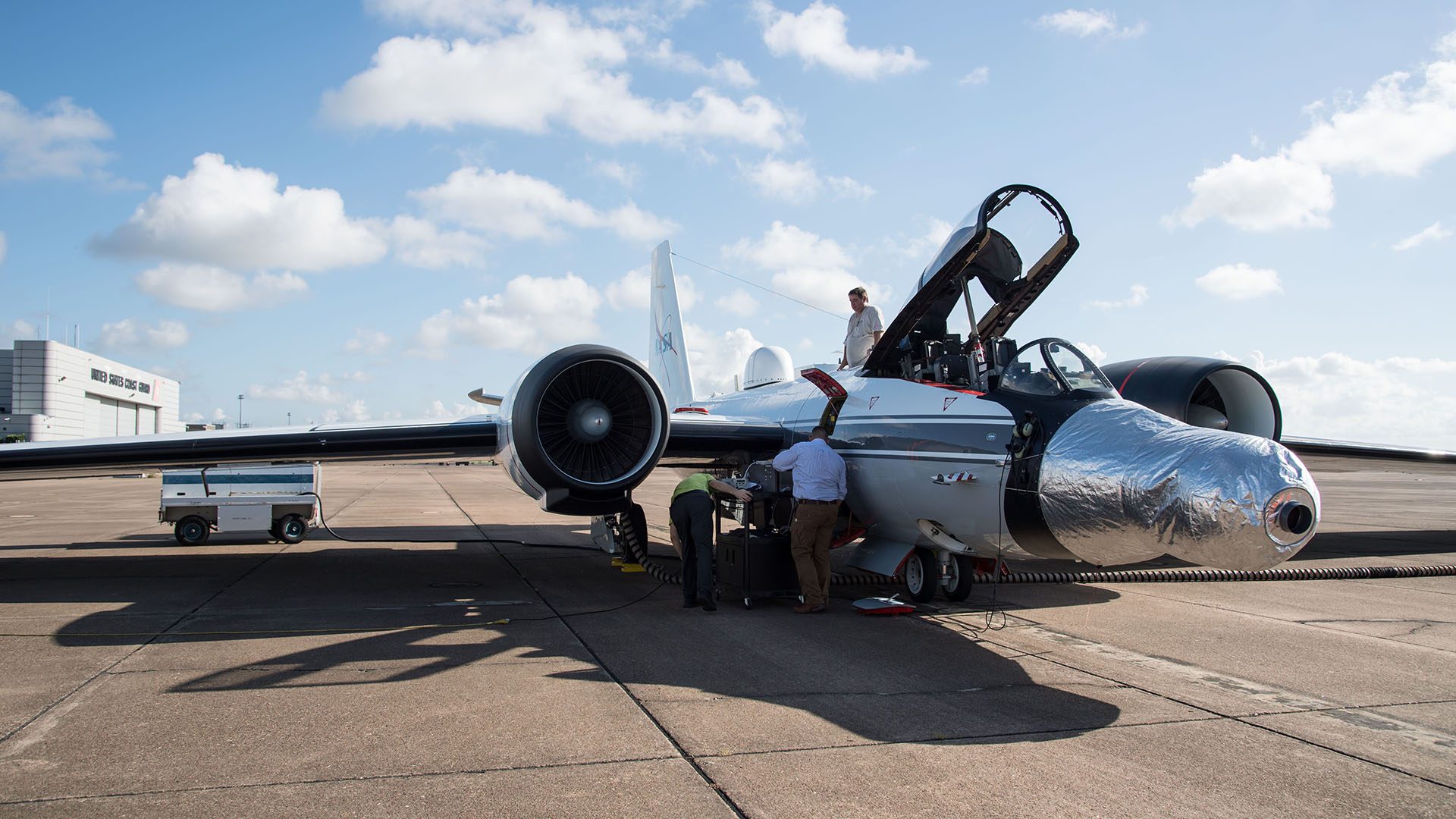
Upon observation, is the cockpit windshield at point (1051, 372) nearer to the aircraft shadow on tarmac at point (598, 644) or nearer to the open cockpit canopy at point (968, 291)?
the open cockpit canopy at point (968, 291)

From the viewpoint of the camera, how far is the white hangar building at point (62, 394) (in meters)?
58.1

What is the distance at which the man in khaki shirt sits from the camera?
10.2 metres

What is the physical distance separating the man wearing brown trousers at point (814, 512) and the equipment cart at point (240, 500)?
9.02m

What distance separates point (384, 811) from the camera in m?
3.49

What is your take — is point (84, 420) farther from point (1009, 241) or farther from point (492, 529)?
point (1009, 241)

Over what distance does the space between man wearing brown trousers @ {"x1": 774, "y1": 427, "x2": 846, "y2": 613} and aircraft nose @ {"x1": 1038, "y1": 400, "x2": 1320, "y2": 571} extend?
7.42 ft

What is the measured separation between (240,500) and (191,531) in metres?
0.96

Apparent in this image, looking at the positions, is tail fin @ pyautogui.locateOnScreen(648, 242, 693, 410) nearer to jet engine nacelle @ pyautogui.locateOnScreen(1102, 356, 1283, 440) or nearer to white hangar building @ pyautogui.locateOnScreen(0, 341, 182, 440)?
jet engine nacelle @ pyautogui.locateOnScreen(1102, 356, 1283, 440)

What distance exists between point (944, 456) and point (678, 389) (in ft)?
36.3

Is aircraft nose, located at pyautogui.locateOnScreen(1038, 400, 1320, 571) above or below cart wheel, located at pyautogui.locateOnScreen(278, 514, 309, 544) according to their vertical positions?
above

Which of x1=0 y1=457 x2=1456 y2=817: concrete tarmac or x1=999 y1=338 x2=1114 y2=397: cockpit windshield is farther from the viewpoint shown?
x1=999 y1=338 x2=1114 y2=397: cockpit windshield

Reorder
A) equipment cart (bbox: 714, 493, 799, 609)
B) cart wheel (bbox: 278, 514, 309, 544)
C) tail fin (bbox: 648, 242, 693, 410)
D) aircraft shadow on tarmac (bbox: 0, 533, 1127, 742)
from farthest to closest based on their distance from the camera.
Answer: tail fin (bbox: 648, 242, 693, 410) → cart wheel (bbox: 278, 514, 309, 544) → equipment cart (bbox: 714, 493, 799, 609) → aircraft shadow on tarmac (bbox: 0, 533, 1127, 742)

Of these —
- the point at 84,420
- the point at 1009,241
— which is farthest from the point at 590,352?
the point at 84,420

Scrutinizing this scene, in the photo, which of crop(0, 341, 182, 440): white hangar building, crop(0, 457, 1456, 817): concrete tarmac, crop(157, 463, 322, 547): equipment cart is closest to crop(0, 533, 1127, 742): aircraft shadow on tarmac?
crop(0, 457, 1456, 817): concrete tarmac
